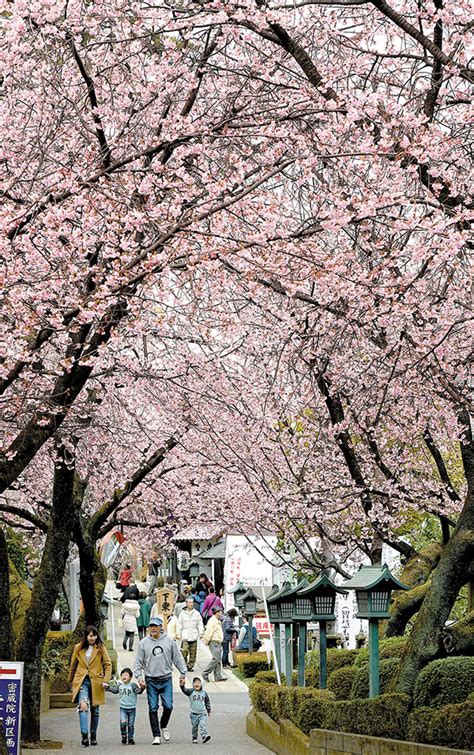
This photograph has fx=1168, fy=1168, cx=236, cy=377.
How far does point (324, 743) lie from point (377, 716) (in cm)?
93

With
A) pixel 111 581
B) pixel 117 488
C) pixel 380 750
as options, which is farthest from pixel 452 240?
pixel 111 581

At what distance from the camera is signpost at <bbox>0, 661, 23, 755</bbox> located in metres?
11.9

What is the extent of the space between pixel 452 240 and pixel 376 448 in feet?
21.7

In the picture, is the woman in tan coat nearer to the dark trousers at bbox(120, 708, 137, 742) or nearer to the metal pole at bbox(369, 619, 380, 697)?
the dark trousers at bbox(120, 708, 137, 742)

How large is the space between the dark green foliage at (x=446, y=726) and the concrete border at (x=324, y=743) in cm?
16

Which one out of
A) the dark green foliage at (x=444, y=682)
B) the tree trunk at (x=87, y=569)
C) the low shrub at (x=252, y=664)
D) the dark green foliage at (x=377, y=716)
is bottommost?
the dark green foliage at (x=377, y=716)

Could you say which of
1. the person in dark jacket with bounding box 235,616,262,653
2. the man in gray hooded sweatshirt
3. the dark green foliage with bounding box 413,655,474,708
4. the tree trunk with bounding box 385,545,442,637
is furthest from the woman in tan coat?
the person in dark jacket with bounding box 235,616,262,653

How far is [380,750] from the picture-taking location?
10.4 m

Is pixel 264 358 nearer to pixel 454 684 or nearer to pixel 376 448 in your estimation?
pixel 376 448

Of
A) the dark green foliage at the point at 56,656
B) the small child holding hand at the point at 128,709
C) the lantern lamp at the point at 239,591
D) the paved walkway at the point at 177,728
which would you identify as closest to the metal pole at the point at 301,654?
the paved walkway at the point at 177,728

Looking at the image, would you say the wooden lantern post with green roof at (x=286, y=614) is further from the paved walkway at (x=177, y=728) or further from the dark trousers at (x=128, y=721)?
the dark trousers at (x=128, y=721)

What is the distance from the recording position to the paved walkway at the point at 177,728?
50.8ft

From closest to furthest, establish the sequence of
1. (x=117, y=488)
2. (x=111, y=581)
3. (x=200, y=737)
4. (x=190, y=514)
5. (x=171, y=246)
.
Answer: (x=171, y=246), (x=200, y=737), (x=117, y=488), (x=190, y=514), (x=111, y=581)

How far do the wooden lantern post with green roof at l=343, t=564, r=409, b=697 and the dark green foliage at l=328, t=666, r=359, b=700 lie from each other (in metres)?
2.57
